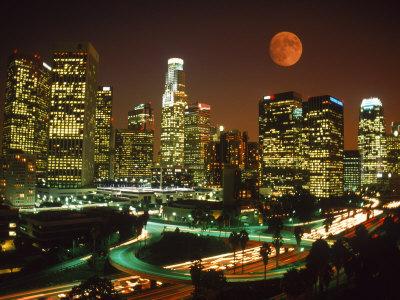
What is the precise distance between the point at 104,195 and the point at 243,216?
9432 centimetres

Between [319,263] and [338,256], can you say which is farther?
[338,256]

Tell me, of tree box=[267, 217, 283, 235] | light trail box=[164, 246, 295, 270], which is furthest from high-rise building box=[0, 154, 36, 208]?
tree box=[267, 217, 283, 235]

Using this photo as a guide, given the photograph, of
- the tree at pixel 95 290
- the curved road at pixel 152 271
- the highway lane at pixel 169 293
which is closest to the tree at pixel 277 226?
the curved road at pixel 152 271

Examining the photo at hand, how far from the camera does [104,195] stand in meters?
199

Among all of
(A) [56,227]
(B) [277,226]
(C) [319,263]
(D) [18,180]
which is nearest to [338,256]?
(C) [319,263]

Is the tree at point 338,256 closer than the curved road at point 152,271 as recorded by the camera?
Yes

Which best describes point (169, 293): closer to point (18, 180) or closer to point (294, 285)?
point (294, 285)

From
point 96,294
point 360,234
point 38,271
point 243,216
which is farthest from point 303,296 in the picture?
point 243,216

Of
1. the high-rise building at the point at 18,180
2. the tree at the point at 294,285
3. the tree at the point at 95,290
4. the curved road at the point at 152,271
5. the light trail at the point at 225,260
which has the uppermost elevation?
the high-rise building at the point at 18,180

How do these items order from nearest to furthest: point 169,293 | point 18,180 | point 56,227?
point 169,293 < point 56,227 < point 18,180

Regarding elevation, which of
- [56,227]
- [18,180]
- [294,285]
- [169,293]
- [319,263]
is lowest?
[169,293]

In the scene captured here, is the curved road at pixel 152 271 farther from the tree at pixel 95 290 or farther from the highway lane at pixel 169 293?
the tree at pixel 95 290

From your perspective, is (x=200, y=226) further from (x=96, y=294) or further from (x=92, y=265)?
(x=96, y=294)

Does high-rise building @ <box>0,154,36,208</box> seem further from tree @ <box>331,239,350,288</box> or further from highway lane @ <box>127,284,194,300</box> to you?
tree @ <box>331,239,350,288</box>
